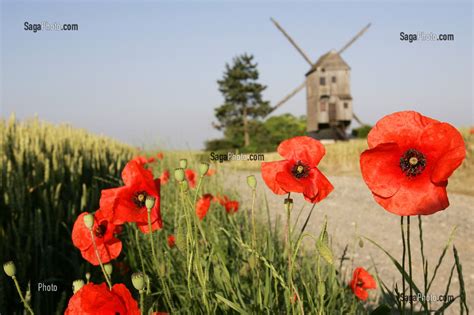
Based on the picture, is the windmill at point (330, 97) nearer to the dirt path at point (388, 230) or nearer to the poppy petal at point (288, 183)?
the dirt path at point (388, 230)

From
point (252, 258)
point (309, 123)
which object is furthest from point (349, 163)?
point (252, 258)

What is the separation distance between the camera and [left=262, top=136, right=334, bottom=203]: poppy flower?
1.28 m

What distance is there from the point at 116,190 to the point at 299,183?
1.98 ft

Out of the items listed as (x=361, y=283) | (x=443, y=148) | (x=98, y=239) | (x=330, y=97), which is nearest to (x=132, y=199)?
(x=98, y=239)

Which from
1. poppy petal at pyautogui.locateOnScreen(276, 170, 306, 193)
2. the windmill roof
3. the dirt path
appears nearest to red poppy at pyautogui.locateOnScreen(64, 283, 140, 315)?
poppy petal at pyautogui.locateOnScreen(276, 170, 306, 193)

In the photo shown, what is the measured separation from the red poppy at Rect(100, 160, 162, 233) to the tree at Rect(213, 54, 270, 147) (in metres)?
29.7

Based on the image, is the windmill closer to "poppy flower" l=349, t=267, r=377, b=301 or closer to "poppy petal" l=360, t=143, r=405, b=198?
"poppy flower" l=349, t=267, r=377, b=301

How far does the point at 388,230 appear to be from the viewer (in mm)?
5805

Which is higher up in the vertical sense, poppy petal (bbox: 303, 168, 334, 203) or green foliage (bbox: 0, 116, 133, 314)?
poppy petal (bbox: 303, 168, 334, 203)

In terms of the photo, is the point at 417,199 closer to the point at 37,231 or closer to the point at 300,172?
the point at 300,172

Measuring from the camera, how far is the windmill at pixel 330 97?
79.3 ft

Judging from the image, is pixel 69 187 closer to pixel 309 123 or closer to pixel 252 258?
pixel 252 258

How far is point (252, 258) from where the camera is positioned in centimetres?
152

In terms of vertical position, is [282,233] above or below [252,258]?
below
